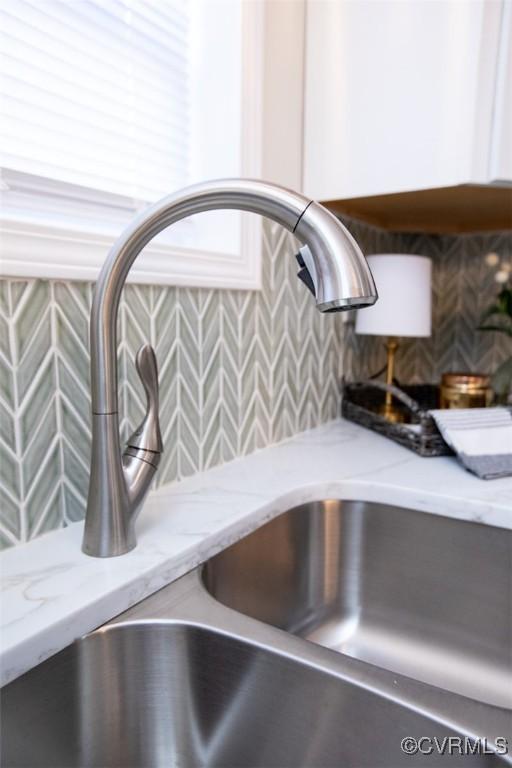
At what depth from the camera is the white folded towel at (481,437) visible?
0.83m

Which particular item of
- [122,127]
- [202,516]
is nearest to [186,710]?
[202,516]

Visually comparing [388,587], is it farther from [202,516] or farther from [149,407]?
[149,407]

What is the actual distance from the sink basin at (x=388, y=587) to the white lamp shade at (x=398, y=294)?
1.61 ft

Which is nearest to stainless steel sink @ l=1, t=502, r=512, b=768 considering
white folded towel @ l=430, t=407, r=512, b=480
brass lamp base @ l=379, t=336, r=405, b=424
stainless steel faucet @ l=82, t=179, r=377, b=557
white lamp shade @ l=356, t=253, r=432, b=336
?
stainless steel faucet @ l=82, t=179, r=377, b=557

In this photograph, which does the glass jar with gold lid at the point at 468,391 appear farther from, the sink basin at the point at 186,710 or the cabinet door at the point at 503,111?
the sink basin at the point at 186,710

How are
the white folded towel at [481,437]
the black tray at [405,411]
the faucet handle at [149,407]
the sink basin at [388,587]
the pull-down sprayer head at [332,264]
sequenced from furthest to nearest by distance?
1. the black tray at [405,411]
2. the white folded towel at [481,437]
3. the sink basin at [388,587]
4. the faucet handle at [149,407]
5. the pull-down sprayer head at [332,264]

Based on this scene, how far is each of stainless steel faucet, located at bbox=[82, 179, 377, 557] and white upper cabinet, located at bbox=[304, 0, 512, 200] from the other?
587mm

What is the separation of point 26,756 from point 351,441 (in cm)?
75

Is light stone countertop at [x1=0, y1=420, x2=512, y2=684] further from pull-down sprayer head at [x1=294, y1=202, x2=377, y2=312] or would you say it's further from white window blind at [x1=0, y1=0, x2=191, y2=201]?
white window blind at [x1=0, y1=0, x2=191, y2=201]

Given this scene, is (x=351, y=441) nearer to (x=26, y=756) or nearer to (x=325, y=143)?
(x=325, y=143)

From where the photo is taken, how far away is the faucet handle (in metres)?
0.58

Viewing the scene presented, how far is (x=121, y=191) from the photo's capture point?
0.77m

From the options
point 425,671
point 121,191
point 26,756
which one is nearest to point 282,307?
point 121,191

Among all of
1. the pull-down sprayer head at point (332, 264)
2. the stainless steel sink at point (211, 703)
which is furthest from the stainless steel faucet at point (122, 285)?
the stainless steel sink at point (211, 703)
